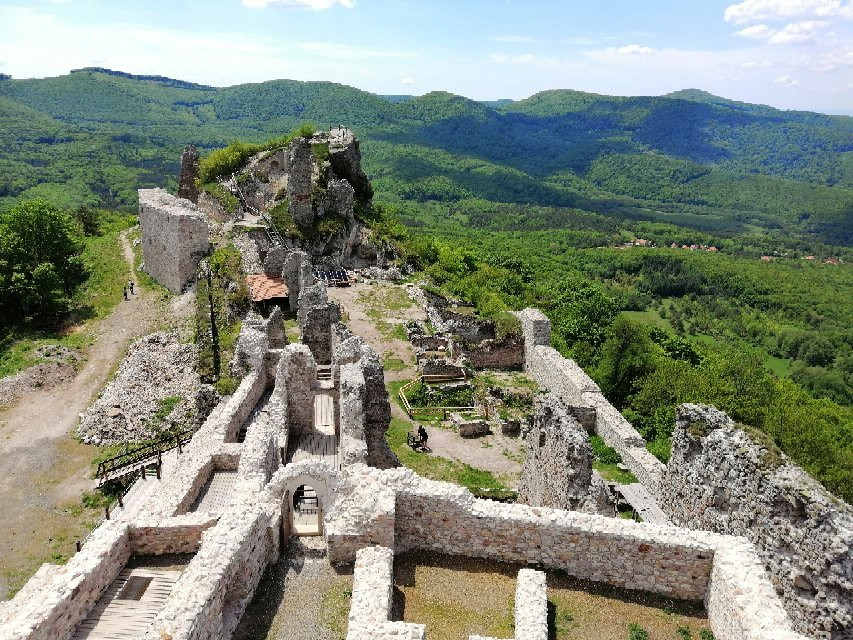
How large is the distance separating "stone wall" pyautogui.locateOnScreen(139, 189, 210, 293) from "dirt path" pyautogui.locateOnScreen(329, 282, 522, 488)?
7.93 m

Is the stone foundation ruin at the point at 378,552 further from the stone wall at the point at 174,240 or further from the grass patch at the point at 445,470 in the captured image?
the stone wall at the point at 174,240

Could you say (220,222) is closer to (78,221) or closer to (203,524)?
(78,221)

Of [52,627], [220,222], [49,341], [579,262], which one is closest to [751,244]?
[579,262]

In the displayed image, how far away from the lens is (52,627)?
7.58 metres

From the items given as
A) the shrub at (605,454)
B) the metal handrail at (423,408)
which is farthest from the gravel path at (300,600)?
the shrub at (605,454)

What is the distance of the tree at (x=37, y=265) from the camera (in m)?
33.7

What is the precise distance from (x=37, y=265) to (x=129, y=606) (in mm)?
34547

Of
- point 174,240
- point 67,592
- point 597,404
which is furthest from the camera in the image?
point 174,240

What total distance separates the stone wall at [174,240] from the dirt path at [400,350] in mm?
7929

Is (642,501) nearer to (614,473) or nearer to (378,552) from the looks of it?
(614,473)

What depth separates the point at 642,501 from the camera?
19.7 meters

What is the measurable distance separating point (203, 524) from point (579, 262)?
10219 centimetres

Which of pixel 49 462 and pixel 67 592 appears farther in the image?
pixel 49 462

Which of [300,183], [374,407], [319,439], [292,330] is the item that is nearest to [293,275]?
[292,330]
